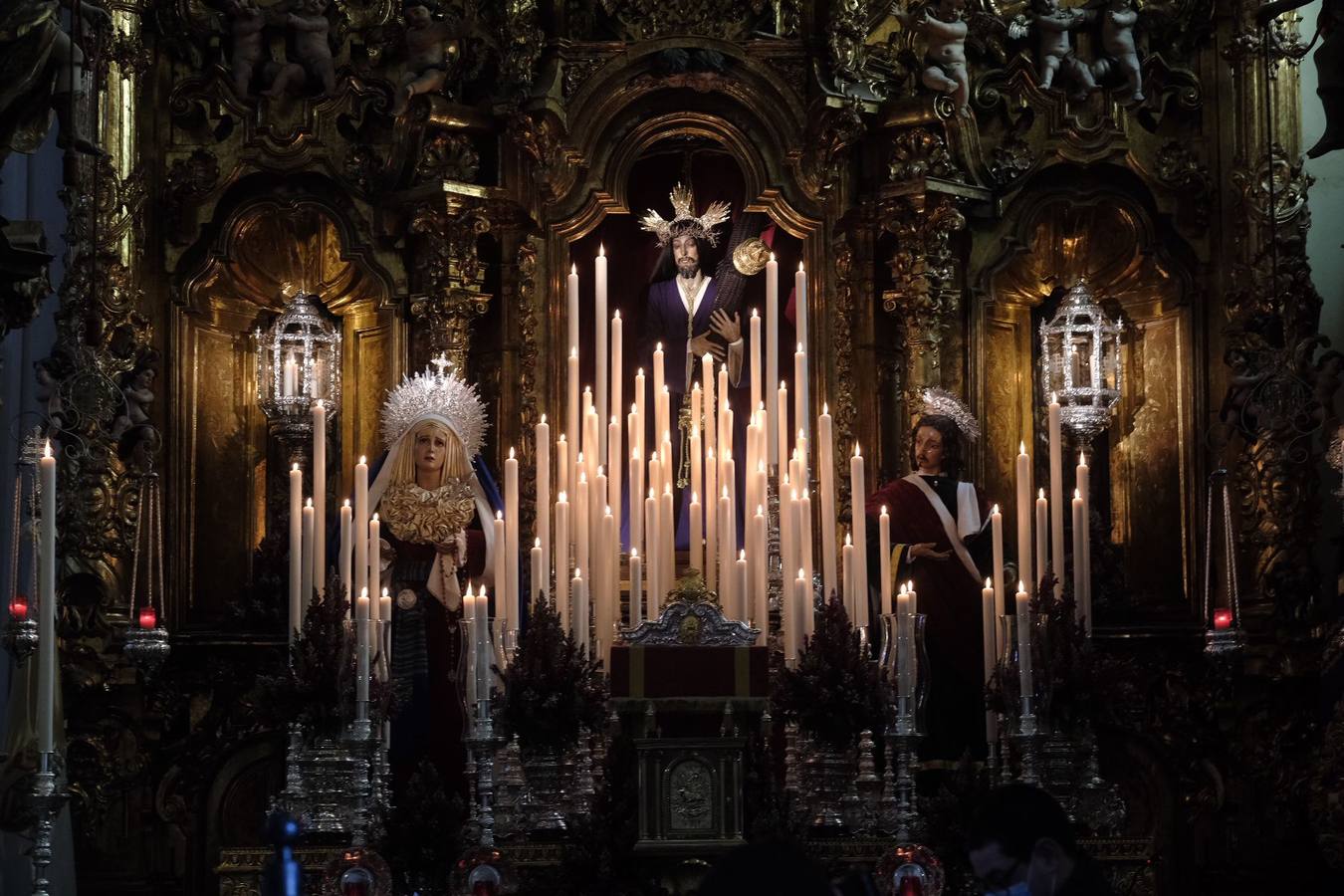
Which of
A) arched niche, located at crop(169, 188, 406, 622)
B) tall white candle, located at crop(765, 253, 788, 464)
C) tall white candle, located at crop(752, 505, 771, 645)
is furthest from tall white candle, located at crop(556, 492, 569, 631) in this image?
arched niche, located at crop(169, 188, 406, 622)

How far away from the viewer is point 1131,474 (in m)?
13.1

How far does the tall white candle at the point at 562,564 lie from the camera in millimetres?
10133

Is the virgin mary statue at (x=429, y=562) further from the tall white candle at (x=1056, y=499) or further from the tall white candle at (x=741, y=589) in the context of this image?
the tall white candle at (x=1056, y=499)

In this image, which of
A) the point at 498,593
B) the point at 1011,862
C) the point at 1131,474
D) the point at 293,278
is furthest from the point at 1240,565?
the point at 1011,862

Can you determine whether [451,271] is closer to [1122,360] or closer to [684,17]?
[684,17]

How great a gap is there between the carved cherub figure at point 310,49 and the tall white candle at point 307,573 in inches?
134

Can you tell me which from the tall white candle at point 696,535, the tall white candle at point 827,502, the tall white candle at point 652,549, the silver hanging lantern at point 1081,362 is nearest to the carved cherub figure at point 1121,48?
the silver hanging lantern at point 1081,362

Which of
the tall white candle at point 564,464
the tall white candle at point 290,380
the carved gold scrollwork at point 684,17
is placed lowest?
the tall white candle at point 564,464

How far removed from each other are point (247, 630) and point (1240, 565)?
5.04m

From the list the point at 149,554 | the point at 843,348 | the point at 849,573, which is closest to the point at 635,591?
the point at 849,573

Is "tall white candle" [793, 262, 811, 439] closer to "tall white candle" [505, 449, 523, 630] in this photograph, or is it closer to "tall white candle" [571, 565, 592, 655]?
"tall white candle" [505, 449, 523, 630]

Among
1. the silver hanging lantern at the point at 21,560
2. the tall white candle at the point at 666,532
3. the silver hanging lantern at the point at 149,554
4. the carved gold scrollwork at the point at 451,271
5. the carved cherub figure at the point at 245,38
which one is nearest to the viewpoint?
the silver hanging lantern at the point at 21,560

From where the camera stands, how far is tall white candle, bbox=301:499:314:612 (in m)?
9.83

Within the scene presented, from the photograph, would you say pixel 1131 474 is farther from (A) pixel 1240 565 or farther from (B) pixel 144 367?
(B) pixel 144 367
